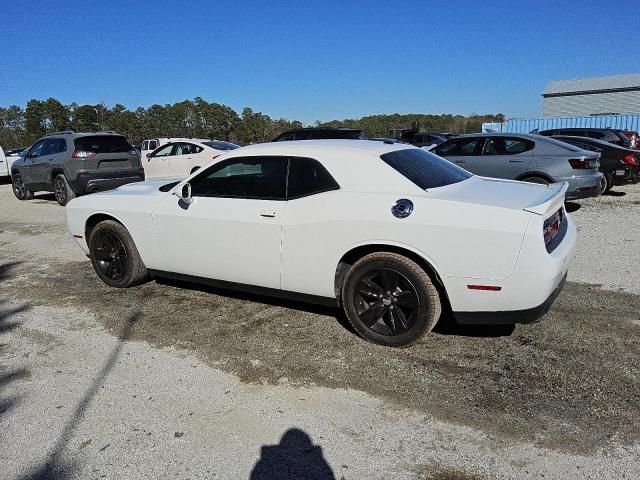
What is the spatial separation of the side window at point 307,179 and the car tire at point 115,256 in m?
2.00

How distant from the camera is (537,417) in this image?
304cm

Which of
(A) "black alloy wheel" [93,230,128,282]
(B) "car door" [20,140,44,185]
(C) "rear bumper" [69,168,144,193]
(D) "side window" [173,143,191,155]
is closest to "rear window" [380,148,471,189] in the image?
(A) "black alloy wheel" [93,230,128,282]

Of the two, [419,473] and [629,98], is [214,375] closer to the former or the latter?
[419,473]

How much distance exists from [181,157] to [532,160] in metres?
10.1

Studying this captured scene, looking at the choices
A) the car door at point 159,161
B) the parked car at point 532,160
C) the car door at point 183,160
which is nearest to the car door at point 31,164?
the car door at point 159,161

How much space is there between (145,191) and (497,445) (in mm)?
4118

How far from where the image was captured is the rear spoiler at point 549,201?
350 cm

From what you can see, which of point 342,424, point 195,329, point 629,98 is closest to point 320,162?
point 195,329

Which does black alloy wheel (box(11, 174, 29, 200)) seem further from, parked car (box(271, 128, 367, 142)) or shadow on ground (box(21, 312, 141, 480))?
shadow on ground (box(21, 312, 141, 480))

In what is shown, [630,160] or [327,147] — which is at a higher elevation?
[327,147]

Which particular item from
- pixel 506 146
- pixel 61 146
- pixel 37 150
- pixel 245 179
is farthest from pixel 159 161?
pixel 245 179

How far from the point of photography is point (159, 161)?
52.3 ft

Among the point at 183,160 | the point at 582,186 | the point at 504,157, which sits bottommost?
the point at 582,186

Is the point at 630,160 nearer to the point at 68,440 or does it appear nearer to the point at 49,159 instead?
the point at 68,440
